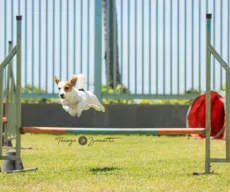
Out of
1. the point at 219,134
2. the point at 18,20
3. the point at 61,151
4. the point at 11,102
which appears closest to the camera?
the point at 18,20

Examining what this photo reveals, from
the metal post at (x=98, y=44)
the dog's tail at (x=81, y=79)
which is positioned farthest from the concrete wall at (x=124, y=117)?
the dog's tail at (x=81, y=79)

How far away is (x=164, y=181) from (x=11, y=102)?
12.2 ft

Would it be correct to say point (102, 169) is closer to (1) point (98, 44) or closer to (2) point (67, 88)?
(2) point (67, 88)

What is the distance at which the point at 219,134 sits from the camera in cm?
916

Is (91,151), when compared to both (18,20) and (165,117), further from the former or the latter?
(165,117)

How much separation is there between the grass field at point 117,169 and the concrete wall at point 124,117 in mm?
2535

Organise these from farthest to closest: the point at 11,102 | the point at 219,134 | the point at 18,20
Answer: the point at 219,134 → the point at 11,102 → the point at 18,20

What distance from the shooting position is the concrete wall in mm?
10289

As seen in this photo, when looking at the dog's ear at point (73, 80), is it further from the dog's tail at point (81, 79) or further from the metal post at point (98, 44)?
the metal post at point (98, 44)

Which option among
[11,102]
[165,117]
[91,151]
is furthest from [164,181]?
[165,117]

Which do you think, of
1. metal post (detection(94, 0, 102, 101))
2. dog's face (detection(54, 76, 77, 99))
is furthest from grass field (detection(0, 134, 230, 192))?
metal post (detection(94, 0, 102, 101))

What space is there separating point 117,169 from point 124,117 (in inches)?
202

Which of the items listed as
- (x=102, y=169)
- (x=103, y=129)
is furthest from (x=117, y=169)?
(x=103, y=129)

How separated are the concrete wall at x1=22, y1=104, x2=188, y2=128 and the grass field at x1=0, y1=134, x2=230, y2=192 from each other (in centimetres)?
254
